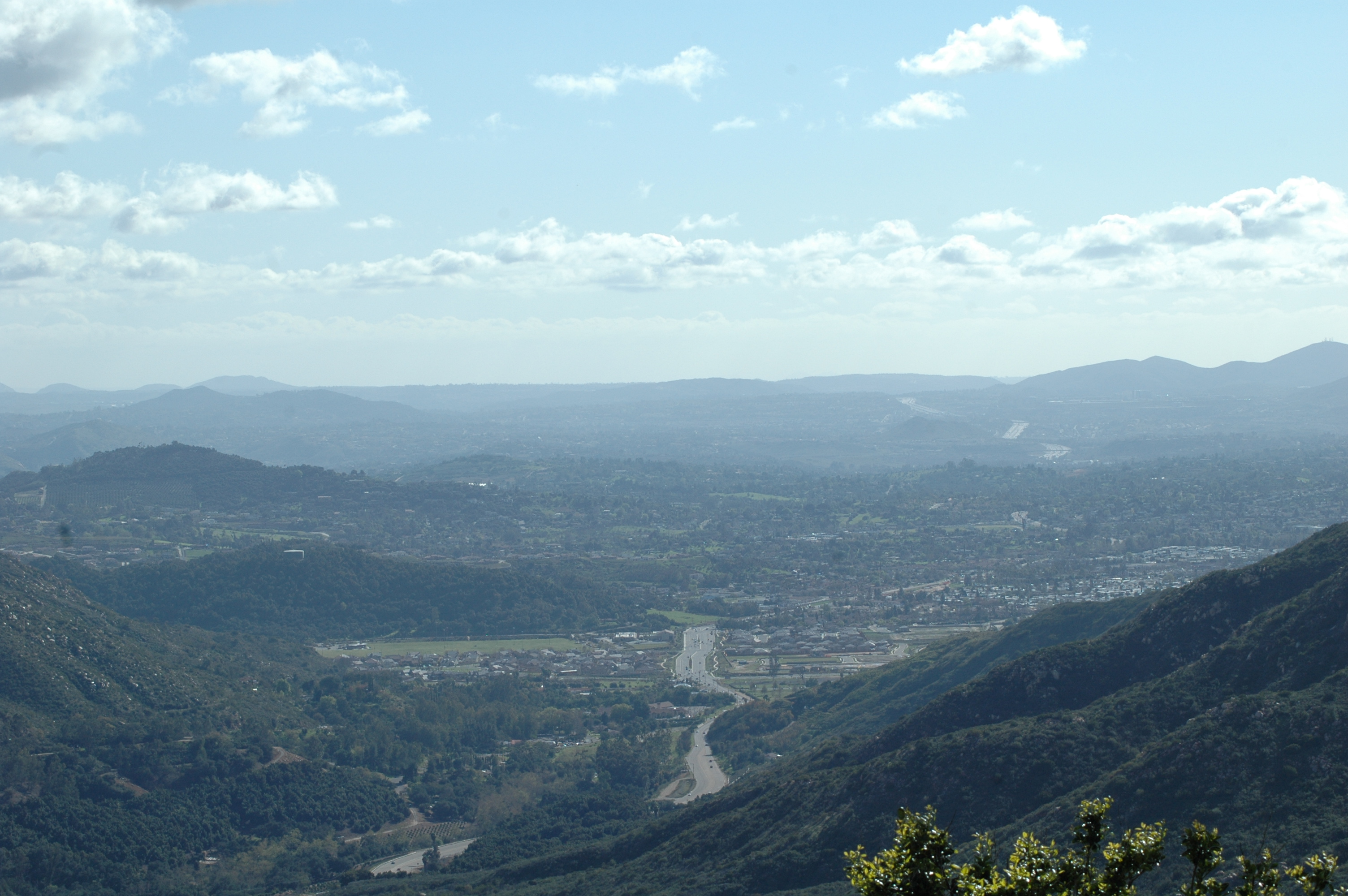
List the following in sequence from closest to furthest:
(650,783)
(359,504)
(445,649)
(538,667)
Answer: (650,783)
(538,667)
(445,649)
(359,504)

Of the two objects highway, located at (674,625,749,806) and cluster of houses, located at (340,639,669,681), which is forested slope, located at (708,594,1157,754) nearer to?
highway, located at (674,625,749,806)

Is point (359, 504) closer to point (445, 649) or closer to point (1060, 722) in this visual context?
point (445, 649)

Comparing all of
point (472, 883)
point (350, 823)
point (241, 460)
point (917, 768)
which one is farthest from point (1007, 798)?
point (241, 460)

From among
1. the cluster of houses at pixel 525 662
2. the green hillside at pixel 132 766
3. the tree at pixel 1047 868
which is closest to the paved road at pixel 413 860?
the green hillside at pixel 132 766

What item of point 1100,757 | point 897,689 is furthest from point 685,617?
point 1100,757

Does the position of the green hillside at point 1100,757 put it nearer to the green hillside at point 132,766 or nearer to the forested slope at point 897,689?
the forested slope at point 897,689
